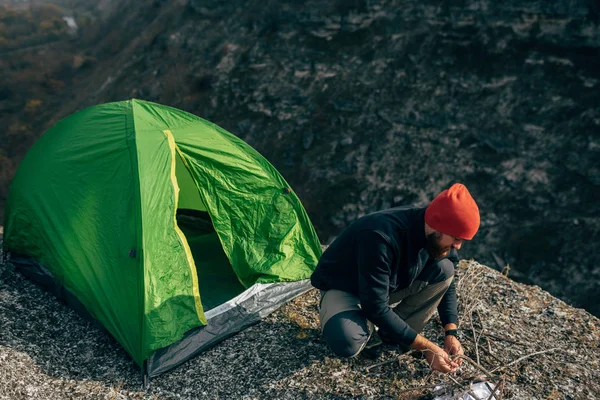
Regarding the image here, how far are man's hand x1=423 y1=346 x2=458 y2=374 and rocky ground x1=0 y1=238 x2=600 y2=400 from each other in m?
0.13

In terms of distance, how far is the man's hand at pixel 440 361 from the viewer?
13.8ft

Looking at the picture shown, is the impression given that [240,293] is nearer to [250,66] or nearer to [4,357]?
[4,357]

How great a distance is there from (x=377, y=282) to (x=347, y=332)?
0.61 meters

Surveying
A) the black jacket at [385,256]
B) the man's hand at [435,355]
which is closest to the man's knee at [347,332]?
the black jacket at [385,256]

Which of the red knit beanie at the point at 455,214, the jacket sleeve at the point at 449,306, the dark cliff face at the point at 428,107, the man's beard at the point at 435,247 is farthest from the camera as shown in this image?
the dark cliff face at the point at 428,107

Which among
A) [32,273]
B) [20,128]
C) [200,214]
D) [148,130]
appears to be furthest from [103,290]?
Result: [20,128]

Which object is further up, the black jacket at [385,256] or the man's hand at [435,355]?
the black jacket at [385,256]

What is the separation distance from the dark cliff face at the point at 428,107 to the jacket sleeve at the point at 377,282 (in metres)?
10.8

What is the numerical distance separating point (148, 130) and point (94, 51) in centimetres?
2642

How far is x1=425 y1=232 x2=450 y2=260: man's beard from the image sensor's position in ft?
13.1

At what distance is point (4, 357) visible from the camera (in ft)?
16.3

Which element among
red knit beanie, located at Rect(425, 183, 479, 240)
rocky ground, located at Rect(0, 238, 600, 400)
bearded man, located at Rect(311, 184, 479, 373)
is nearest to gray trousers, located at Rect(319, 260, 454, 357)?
bearded man, located at Rect(311, 184, 479, 373)

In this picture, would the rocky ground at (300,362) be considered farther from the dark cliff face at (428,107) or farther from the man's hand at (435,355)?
the dark cliff face at (428,107)

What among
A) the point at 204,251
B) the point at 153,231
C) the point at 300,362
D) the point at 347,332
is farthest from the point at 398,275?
the point at 204,251
